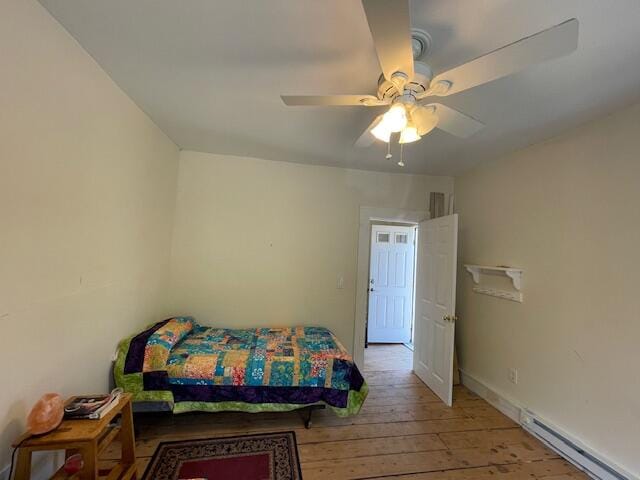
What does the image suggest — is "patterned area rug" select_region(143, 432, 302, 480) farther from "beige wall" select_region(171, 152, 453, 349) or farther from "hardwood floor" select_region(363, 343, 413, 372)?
"hardwood floor" select_region(363, 343, 413, 372)

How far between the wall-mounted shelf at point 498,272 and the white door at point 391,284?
1853mm


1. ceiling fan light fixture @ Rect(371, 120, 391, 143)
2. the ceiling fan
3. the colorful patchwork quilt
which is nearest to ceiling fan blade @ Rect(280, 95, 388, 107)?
the ceiling fan

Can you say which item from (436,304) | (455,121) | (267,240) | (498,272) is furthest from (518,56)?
(267,240)

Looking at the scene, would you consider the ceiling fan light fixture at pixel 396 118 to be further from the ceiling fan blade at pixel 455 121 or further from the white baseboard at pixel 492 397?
the white baseboard at pixel 492 397

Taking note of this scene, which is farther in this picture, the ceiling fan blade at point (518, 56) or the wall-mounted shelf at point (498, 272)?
the wall-mounted shelf at point (498, 272)

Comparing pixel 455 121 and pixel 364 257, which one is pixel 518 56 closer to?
pixel 455 121

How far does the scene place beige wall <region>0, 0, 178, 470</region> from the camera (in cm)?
127

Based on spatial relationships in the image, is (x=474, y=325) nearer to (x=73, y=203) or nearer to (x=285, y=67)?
(x=285, y=67)

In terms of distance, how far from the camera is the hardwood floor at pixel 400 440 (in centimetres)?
194

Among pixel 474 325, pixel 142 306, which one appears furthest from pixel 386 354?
pixel 142 306

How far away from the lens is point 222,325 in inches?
126

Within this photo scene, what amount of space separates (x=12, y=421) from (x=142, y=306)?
1.24 metres

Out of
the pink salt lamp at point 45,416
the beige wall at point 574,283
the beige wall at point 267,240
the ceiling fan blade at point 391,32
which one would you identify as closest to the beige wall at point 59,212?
the pink salt lamp at point 45,416

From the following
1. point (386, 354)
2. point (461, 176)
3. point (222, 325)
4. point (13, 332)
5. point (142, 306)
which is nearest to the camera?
point (13, 332)
